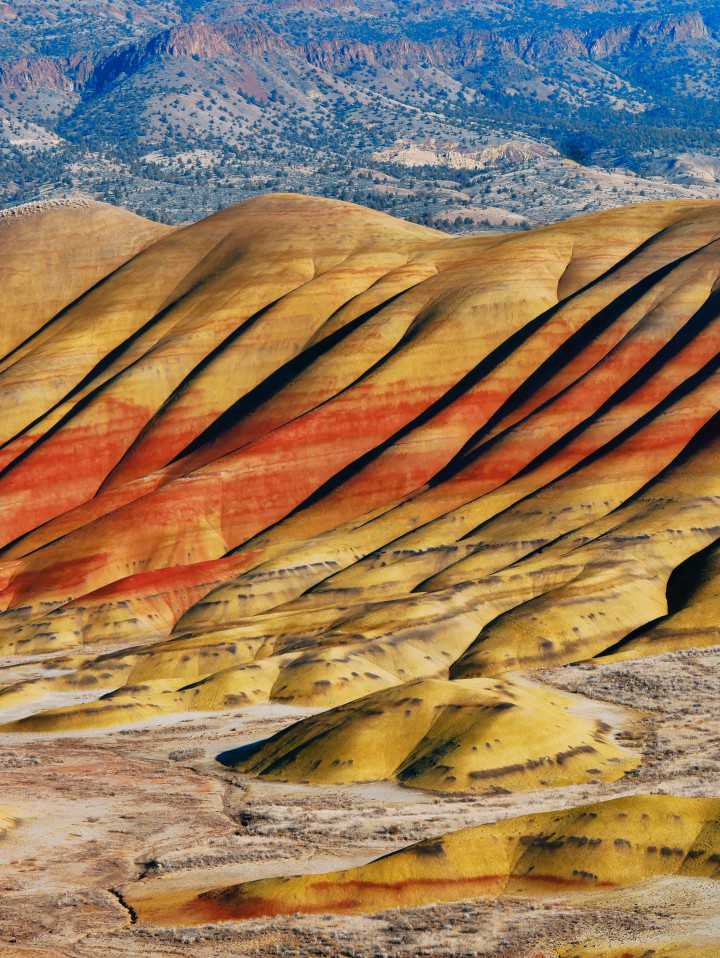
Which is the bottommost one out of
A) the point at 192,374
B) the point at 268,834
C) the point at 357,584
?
the point at 357,584

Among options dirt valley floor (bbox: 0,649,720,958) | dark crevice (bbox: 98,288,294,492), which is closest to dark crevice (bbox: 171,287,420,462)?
dark crevice (bbox: 98,288,294,492)

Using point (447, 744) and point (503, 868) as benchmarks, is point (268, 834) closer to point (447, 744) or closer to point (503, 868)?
point (447, 744)

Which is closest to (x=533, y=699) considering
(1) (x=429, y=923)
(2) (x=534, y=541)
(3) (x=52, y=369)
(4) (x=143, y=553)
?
(1) (x=429, y=923)

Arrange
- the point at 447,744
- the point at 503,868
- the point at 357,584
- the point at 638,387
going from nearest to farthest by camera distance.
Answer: the point at 503,868
the point at 447,744
the point at 357,584
the point at 638,387

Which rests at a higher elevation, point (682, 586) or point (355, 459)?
point (682, 586)

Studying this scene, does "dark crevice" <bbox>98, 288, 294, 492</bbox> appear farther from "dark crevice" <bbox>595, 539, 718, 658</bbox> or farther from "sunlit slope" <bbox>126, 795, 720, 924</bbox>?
"sunlit slope" <bbox>126, 795, 720, 924</bbox>

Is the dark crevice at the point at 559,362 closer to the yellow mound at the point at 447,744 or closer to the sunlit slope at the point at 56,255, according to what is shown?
the yellow mound at the point at 447,744

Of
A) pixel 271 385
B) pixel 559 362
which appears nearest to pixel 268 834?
pixel 559 362

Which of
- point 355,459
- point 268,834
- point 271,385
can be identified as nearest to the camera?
point 268,834
